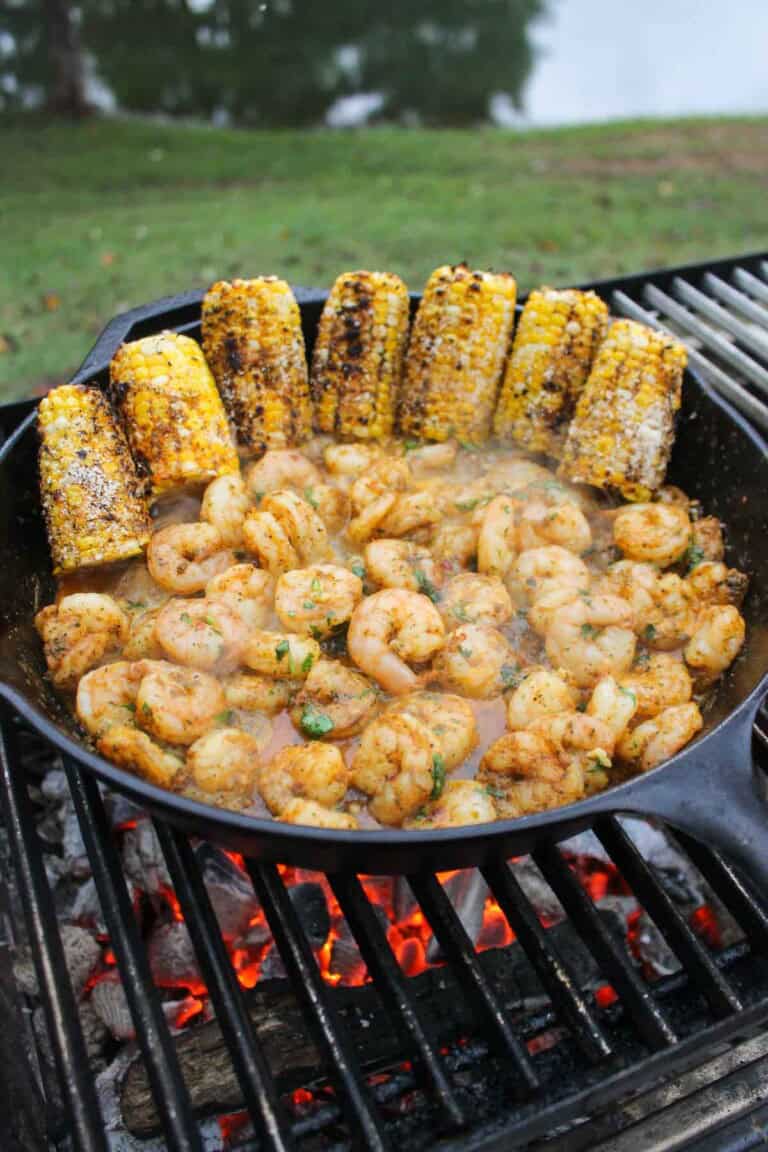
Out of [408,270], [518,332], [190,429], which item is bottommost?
[408,270]

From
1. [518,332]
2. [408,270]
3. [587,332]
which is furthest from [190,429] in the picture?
[408,270]

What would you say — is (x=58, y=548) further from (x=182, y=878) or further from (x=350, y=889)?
(x=350, y=889)

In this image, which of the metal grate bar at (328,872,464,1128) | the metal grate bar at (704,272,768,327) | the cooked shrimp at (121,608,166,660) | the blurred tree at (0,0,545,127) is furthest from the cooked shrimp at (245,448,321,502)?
the blurred tree at (0,0,545,127)

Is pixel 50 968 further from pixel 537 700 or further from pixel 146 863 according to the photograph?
pixel 537 700

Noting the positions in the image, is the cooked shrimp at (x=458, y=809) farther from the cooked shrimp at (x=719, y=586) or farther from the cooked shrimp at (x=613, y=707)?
the cooked shrimp at (x=719, y=586)

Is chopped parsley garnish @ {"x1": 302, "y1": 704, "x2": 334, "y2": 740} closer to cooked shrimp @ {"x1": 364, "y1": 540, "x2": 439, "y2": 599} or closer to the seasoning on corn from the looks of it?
cooked shrimp @ {"x1": 364, "y1": 540, "x2": 439, "y2": 599}

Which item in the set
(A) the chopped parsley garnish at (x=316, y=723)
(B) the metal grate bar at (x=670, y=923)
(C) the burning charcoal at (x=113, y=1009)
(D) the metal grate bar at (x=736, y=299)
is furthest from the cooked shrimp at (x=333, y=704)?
(D) the metal grate bar at (x=736, y=299)

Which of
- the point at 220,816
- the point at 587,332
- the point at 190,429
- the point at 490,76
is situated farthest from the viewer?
the point at 490,76

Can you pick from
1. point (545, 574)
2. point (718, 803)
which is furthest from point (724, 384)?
point (718, 803)
